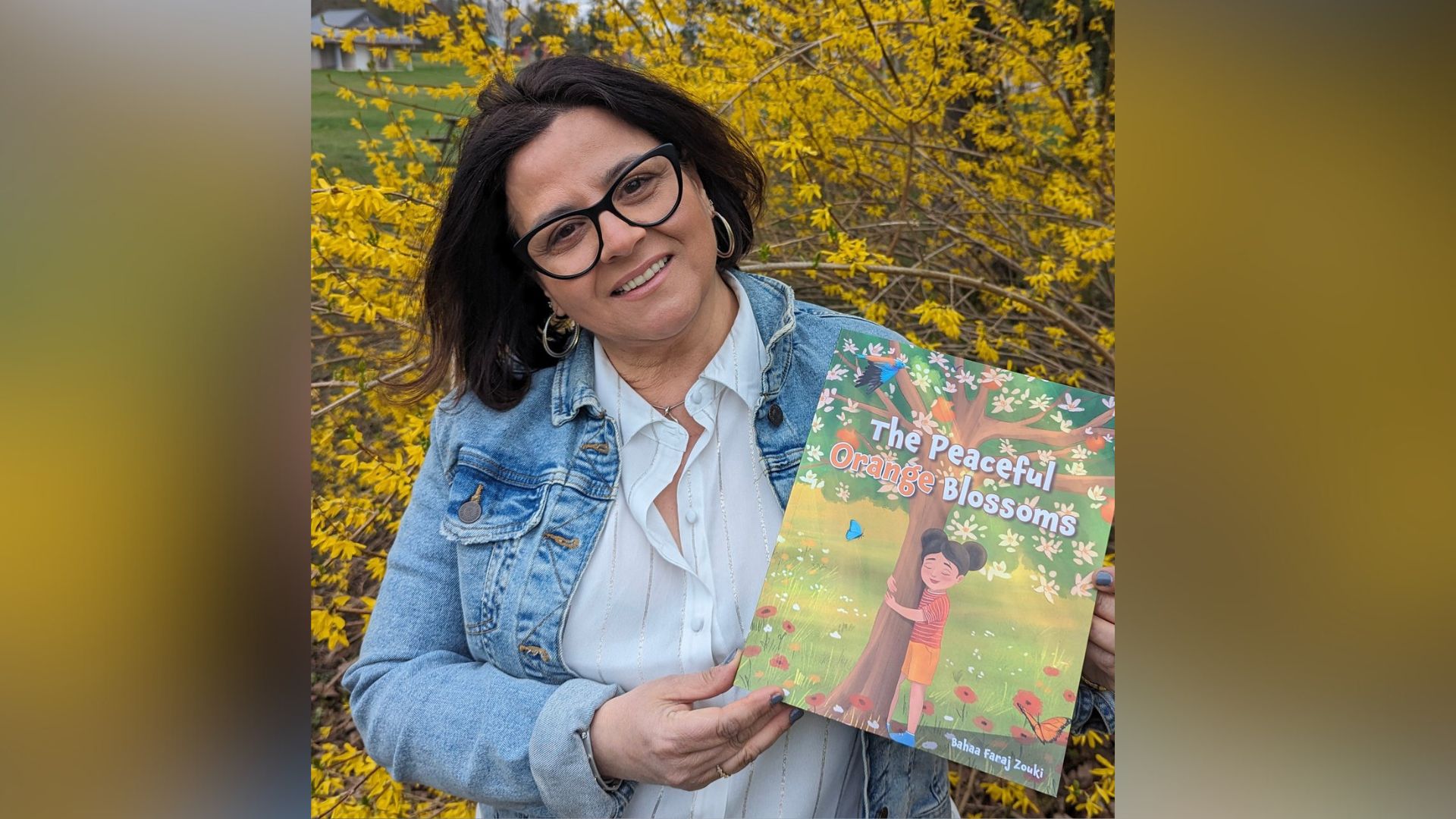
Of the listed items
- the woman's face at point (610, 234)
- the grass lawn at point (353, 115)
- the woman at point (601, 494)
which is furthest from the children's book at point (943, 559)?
the grass lawn at point (353, 115)

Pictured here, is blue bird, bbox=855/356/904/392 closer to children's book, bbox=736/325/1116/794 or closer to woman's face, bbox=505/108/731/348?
children's book, bbox=736/325/1116/794

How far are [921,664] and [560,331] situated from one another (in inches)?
28.1

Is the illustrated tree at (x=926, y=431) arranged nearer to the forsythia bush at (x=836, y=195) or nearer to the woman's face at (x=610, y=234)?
the woman's face at (x=610, y=234)

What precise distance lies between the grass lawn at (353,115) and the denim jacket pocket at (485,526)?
1.29 metres

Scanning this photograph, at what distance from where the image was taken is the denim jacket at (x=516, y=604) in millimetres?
1211

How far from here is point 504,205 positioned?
4.18 ft

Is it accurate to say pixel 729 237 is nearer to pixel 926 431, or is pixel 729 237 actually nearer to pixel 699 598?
pixel 926 431

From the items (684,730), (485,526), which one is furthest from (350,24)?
(684,730)

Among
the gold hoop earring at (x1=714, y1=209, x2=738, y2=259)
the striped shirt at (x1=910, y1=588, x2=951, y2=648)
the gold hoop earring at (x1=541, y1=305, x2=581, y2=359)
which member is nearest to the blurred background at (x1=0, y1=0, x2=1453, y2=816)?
the striped shirt at (x1=910, y1=588, x2=951, y2=648)
